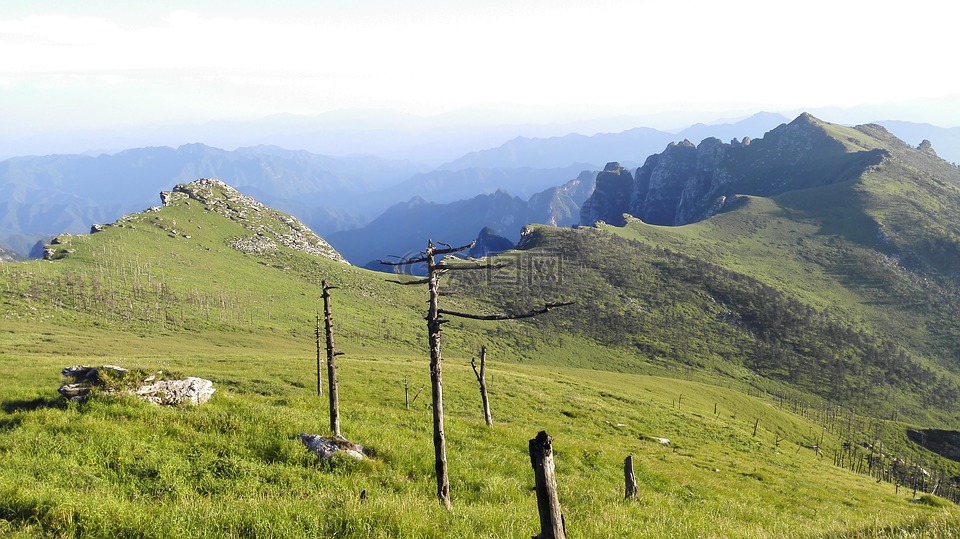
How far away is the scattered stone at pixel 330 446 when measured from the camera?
48.0 feet

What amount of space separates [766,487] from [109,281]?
180 m

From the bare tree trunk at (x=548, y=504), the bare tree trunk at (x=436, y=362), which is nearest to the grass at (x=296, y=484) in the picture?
the bare tree trunk at (x=436, y=362)

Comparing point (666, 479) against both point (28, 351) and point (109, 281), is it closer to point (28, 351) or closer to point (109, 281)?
point (28, 351)

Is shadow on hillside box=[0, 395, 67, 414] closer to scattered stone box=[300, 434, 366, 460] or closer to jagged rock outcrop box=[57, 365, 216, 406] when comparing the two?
jagged rock outcrop box=[57, 365, 216, 406]

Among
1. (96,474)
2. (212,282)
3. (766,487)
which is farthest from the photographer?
(212,282)

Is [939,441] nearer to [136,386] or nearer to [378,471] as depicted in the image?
[378,471]

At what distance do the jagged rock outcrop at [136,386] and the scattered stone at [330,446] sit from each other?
5.74 m

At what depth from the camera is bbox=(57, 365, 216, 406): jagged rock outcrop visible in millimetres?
17172

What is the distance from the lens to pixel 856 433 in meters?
139

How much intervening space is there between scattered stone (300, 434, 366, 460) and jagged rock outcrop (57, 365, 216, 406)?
574 centimetres

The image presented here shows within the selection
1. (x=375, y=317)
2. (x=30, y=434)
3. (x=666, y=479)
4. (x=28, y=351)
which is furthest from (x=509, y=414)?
(x=375, y=317)

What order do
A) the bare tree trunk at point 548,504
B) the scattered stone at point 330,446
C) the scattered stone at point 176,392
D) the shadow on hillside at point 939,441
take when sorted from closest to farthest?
the bare tree trunk at point 548,504 < the scattered stone at point 330,446 < the scattered stone at point 176,392 < the shadow on hillside at point 939,441

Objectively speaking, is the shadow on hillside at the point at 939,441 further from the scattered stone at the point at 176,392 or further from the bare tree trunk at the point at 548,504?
the scattered stone at the point at 176,392

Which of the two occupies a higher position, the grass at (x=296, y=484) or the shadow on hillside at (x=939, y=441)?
the grass at (x=296, y=484)
